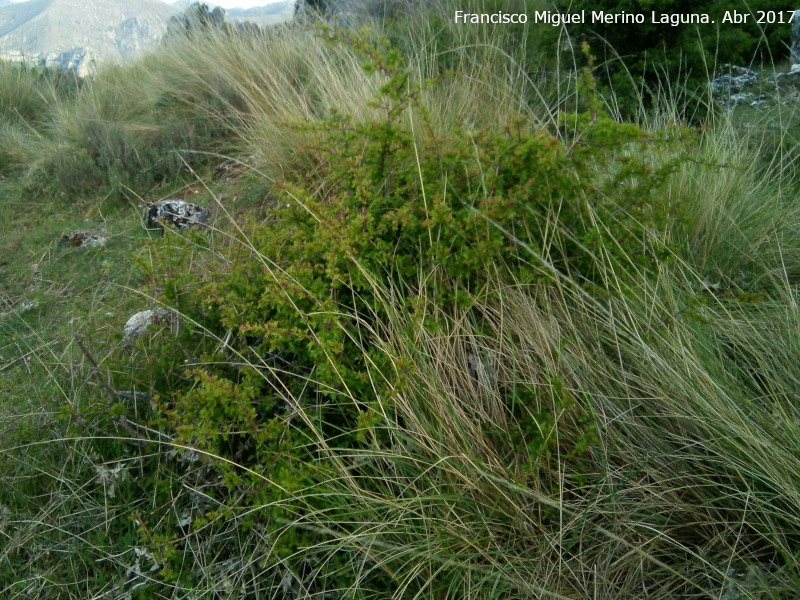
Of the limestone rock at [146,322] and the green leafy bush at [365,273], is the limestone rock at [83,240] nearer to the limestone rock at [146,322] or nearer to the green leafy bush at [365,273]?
the limestone rock at [146,322]

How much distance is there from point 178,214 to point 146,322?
4.74ft

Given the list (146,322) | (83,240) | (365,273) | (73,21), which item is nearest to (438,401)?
(365,273)

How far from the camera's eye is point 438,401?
2.05 metres

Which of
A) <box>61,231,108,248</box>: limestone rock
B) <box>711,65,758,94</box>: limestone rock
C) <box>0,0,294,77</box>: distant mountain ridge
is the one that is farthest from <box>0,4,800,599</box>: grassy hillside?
<box>0,0,294,77</box>: distant mountain ridge

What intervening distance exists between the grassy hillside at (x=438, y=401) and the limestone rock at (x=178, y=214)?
104 cm

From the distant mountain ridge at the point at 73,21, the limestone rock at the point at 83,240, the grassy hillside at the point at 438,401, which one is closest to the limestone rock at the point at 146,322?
the grassy hillside at the point at 438,401

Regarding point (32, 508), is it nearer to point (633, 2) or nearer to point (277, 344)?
point (277, 344)

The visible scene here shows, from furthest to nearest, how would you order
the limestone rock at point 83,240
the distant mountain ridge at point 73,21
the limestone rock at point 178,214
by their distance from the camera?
the distant mountain ridge at point 73,21 → the limestone rock at point 83,240 → the limestone rock at point 178,214

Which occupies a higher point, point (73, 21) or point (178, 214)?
point (73, 21)

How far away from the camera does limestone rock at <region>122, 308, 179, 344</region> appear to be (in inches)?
104

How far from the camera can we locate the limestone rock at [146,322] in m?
2.65

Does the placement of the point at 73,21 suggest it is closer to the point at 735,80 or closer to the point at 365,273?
the point at 735,80

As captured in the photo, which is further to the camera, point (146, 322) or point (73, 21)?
point (73, 21)

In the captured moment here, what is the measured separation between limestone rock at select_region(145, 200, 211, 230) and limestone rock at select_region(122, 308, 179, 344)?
1.24 metres
